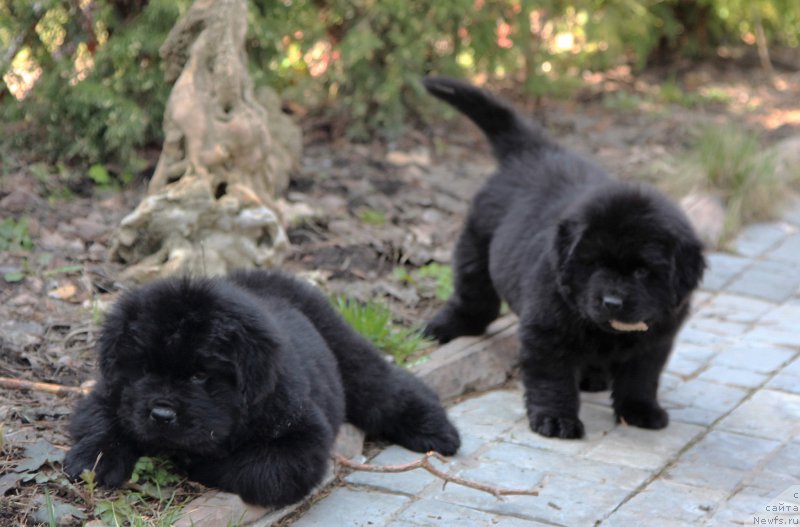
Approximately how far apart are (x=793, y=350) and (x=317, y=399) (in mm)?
3080

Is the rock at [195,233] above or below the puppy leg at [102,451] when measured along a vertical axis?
above

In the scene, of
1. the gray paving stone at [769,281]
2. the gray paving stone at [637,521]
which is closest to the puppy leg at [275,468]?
the gray paving stone at [637,521]

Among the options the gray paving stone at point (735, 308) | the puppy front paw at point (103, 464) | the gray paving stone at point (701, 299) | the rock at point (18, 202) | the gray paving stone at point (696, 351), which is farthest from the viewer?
the gray paving stone at point (701, 299)

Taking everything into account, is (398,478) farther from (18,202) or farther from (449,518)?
(18,202)

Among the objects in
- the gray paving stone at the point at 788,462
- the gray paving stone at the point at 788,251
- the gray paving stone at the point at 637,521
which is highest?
the gray paving stone at the point at 788,251

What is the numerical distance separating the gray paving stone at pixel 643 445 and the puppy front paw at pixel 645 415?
3 centimetres

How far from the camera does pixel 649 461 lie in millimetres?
4578

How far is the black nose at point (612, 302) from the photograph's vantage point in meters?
4.51

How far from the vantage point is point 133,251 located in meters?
5.72

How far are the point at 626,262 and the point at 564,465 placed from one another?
857mm

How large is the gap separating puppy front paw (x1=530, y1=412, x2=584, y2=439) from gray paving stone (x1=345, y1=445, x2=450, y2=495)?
57 cm

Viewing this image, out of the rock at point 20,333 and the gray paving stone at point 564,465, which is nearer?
the gray paving stone at point 564,465

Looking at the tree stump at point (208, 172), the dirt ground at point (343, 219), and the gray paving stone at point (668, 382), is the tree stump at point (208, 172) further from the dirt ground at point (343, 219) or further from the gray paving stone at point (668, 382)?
the gray paving stone at point (668, 382)

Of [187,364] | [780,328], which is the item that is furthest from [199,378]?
[780,328]
